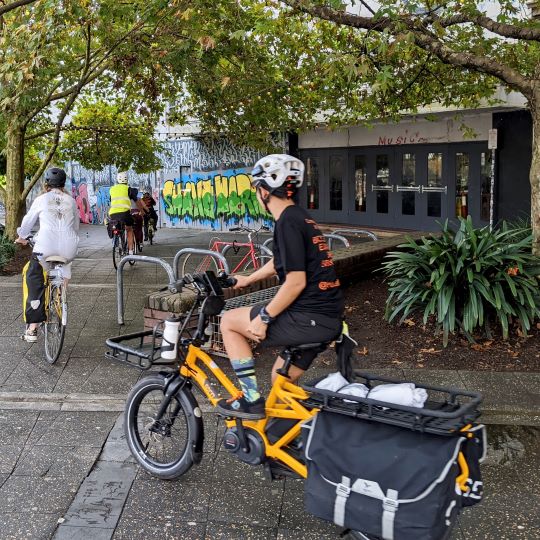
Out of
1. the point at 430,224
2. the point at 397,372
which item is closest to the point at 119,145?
the point at 430,224

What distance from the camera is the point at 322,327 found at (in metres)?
3.80

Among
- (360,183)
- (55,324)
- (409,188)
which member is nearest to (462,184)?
(409,188)

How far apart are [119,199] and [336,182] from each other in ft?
32.0

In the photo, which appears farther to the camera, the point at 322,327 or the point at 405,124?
the point at 405,124

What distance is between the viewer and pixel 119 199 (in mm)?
14391

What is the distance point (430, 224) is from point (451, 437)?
16.8 meters

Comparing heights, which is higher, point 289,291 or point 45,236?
point 45,236

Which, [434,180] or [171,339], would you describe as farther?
[434,180]

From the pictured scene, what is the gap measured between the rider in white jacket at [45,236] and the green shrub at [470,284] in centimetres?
336

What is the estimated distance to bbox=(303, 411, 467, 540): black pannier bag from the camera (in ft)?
9.62

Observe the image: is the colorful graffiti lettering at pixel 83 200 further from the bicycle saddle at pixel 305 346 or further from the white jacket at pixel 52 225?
the bicycle saddle at pixel 305 346

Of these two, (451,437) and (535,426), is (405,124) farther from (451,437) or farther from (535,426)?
(451,437)

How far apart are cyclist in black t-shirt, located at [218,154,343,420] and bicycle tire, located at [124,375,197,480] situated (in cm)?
35

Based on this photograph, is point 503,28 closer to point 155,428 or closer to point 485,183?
point 155,428
